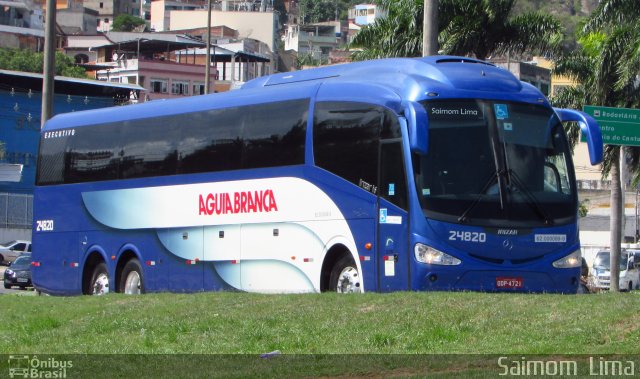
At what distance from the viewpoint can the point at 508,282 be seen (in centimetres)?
1662

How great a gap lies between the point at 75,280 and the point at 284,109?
717 centimetres

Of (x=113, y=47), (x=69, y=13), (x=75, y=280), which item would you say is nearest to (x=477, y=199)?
(x=75, y=280)

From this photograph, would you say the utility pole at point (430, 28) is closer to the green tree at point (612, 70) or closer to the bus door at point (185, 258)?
the bus door at point (185, 258)

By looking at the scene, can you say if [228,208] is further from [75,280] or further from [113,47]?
[113,47]

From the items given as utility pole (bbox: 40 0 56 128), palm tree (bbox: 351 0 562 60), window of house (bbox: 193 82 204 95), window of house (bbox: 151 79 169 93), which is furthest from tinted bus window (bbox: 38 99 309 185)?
window of house (bbox: 193 82 204 95)

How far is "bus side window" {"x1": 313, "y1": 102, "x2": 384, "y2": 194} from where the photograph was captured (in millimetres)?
17406

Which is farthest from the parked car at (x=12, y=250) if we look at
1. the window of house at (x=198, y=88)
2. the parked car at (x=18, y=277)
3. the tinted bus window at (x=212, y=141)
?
the window of house at (x=198, y=88)

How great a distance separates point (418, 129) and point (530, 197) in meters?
2.10

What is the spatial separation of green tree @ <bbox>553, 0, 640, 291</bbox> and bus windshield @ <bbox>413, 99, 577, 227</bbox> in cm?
1873

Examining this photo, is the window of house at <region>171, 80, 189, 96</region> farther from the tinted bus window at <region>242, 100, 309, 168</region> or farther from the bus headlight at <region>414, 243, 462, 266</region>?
the bus headlight at <region>414, 243, 462, 266</region>

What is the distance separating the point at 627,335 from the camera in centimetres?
1191

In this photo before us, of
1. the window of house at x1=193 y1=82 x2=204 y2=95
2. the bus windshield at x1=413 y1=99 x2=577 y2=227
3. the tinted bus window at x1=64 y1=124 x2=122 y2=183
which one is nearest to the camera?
the bus windshield at x1=413 y1=99 x2=577 y2=227

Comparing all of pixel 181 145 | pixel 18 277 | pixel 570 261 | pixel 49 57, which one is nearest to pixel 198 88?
pixel 18 277

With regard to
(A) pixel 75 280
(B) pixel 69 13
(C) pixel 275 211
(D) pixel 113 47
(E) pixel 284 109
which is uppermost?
(B) pixel 69 13
